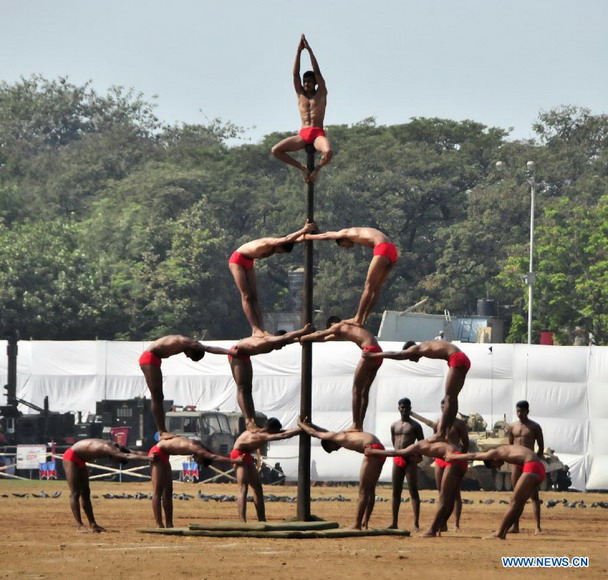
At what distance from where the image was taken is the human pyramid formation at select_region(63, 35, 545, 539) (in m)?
22.1

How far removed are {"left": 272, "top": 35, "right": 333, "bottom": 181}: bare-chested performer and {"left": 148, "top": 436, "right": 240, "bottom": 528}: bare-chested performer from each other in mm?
3951

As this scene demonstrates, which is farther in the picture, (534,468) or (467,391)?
(467,391)

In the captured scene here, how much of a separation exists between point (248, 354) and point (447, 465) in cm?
316

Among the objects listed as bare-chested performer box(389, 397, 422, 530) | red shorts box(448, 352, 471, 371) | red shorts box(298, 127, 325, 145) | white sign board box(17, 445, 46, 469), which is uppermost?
red shorts box(298, 127, 325, 145)

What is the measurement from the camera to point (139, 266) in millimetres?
77500

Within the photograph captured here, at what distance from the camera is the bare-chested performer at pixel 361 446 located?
2239 cm

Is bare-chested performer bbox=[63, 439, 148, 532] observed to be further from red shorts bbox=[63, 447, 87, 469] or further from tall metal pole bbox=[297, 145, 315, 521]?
tall metal pole bbox=[297, 145, 315, 521]

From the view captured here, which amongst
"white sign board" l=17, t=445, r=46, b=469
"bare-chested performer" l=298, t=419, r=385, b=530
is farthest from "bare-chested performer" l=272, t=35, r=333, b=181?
"white sign board" l=17, t=445, r=46, b=469

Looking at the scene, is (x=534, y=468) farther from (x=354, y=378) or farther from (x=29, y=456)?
(x=29, y=456)

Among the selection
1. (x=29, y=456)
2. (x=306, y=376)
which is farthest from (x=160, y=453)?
(x=29, y=456)

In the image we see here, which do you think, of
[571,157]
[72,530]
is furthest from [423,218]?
[72,530]

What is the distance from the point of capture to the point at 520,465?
22281 mm

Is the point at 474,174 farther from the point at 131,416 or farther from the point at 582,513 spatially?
the point at 582,513

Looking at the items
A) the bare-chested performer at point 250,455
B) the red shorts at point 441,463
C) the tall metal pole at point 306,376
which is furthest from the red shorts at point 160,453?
the red shorts at point 441,463
